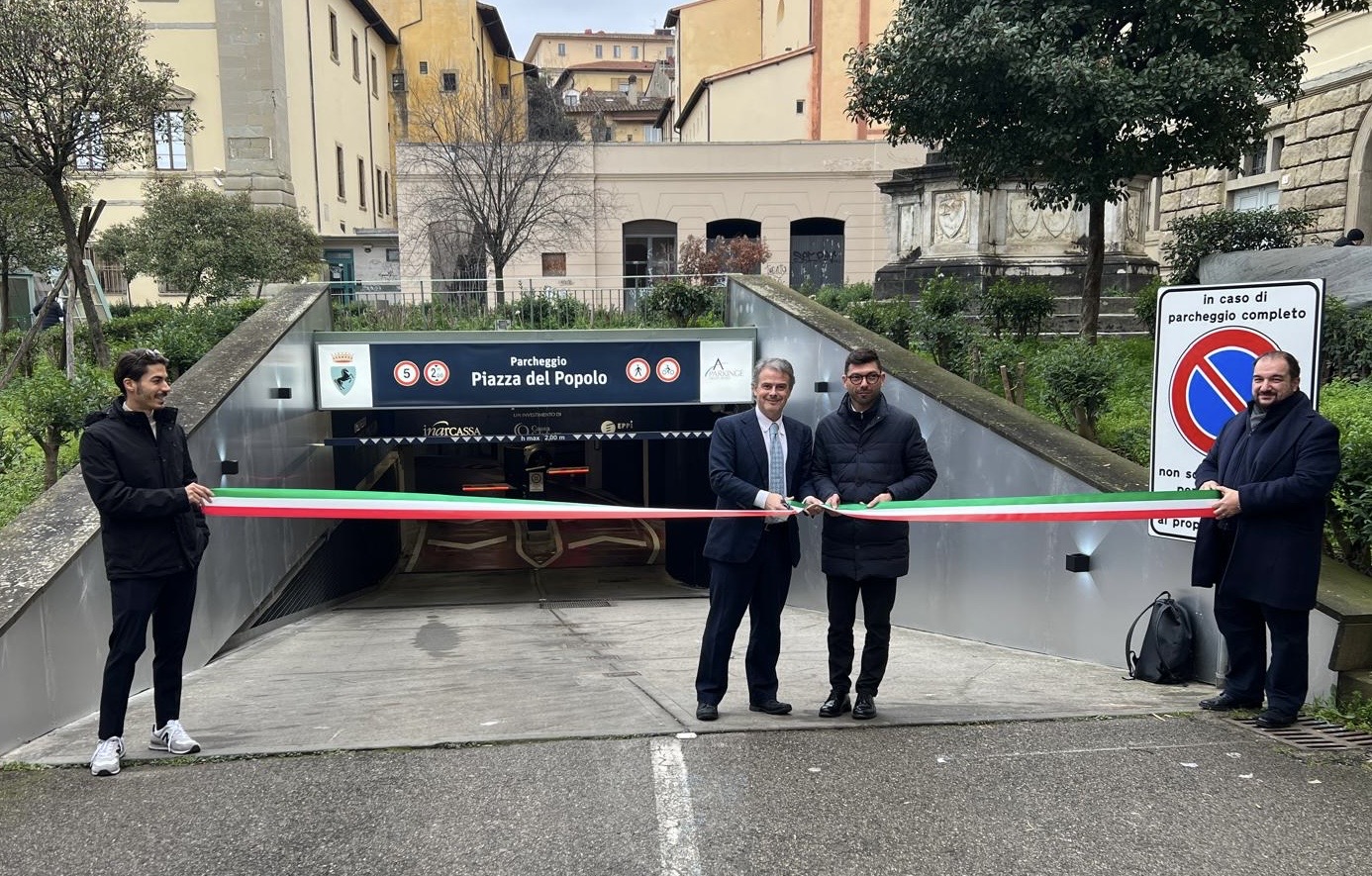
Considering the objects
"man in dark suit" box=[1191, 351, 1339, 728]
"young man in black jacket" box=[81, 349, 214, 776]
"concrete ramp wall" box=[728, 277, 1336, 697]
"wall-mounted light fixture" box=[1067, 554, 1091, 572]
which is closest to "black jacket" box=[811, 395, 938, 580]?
"man in dark suit" box=[1191, 351, 1339, 728]

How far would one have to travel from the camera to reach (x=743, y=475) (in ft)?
16.4

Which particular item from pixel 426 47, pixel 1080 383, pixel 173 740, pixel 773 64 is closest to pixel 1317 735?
pixel 1080 383

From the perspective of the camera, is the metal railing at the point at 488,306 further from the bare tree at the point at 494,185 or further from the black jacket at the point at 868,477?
the black jacket at the point at 868,477

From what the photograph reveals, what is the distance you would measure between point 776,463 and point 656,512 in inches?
37.0

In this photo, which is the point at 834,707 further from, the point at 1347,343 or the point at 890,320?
the point at 890,320

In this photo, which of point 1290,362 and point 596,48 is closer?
point 1290,362

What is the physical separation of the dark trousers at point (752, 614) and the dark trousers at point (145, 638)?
2.29 meters

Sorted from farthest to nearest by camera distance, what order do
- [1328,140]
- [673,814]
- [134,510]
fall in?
[1328,140]
[134,510]
[673,814]

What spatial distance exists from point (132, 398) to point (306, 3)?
34828mm

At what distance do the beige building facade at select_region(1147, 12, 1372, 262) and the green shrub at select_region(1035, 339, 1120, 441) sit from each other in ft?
29.0

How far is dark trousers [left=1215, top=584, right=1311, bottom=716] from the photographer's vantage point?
181 inches

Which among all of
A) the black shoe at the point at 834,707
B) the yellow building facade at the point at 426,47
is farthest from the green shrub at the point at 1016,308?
the yellow building facade at the point at 426,47

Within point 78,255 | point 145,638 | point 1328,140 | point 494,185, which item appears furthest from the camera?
point 494,185

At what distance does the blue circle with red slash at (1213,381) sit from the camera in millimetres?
5203
